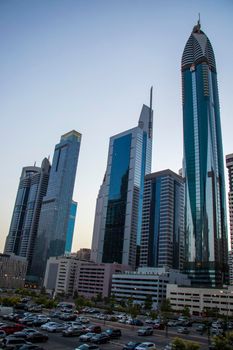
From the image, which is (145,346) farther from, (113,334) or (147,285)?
(147,285)

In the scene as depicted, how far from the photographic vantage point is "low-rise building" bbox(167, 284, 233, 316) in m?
148

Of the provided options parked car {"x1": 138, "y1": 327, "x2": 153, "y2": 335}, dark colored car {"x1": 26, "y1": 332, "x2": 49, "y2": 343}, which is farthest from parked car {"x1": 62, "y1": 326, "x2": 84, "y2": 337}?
parked car {"x1": 138, "y1": 327, "x2": 153, "y2": 335}

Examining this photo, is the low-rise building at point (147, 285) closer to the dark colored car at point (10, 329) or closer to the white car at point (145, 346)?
the dark colored car at point (10, 329)

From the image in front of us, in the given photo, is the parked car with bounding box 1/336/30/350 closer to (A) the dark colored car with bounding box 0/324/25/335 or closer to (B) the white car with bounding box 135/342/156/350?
(A) the dark colored car with bounding box 0/324/25/335

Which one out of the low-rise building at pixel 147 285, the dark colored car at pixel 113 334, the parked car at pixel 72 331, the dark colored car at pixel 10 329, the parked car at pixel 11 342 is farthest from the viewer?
the low-rise building at pixel 147 285

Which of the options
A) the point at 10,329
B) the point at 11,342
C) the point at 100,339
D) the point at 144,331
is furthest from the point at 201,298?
the point at 11,342

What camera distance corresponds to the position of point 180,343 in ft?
119

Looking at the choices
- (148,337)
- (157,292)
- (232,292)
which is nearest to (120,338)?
(148,337)

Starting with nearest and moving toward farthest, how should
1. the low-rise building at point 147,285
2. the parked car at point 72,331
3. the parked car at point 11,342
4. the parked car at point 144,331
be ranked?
the parked car at point 11,342
the parked car at point 72,331
the parked car at point 144,331
the low-rise building at point 147,285

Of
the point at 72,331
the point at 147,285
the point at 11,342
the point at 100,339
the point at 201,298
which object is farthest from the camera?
the point at 147,285

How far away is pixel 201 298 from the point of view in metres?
156

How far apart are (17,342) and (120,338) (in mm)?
22721

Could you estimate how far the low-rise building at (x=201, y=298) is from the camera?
484ft

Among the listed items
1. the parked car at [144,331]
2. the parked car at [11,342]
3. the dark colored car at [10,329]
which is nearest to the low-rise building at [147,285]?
the parked car at [144,331]
